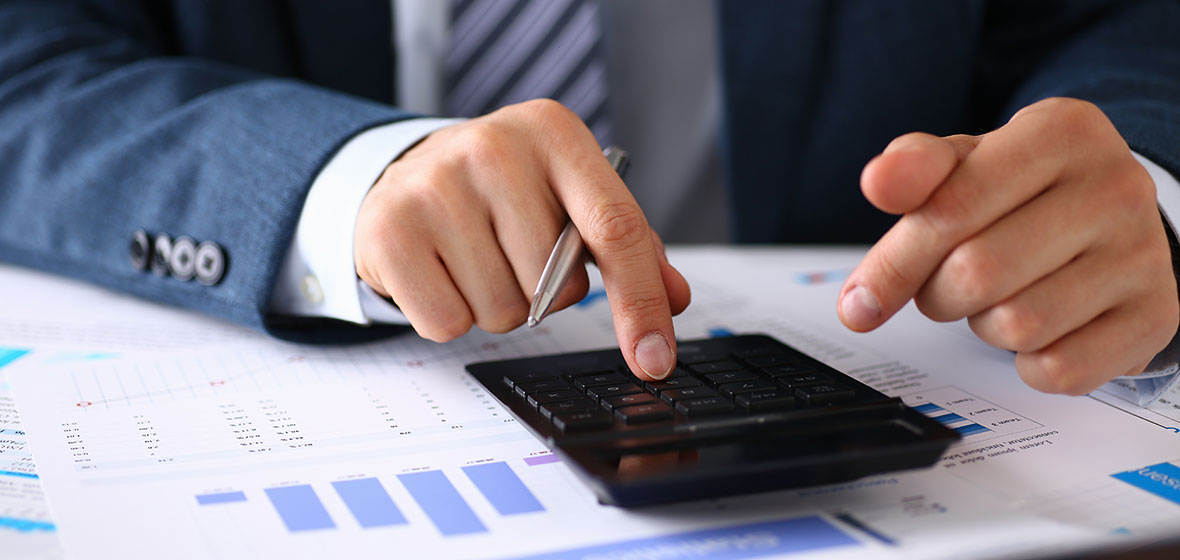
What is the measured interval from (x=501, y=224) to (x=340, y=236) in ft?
0.45

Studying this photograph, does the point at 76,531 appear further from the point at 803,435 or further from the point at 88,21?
the point at 88,21

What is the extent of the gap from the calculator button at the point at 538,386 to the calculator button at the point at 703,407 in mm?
68

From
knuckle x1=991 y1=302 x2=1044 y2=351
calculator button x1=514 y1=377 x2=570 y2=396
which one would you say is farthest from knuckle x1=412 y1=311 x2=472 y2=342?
knuckle x1=991 y1=302 x2=1044 y2=351

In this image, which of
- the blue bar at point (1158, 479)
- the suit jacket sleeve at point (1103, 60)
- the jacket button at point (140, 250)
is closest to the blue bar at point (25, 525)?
the jacket button at point (140, 250)

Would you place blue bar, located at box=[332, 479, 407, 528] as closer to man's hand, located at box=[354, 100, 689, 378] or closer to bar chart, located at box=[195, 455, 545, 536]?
bar chart, located at box=[195, 455, 545, 536]

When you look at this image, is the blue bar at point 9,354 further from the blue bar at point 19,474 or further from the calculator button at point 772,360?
the calculator button at point 772,360

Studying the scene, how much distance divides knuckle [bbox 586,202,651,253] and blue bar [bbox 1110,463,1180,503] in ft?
0.87

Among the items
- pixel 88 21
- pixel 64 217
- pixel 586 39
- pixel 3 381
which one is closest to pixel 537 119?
pixel 3 381

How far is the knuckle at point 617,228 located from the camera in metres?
0.48

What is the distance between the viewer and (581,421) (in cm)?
39

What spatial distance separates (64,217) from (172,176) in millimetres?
128

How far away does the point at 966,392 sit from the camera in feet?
1.68

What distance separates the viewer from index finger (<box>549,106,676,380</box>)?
46 cm

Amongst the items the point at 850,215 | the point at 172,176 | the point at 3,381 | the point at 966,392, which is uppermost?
the point at 850,215
